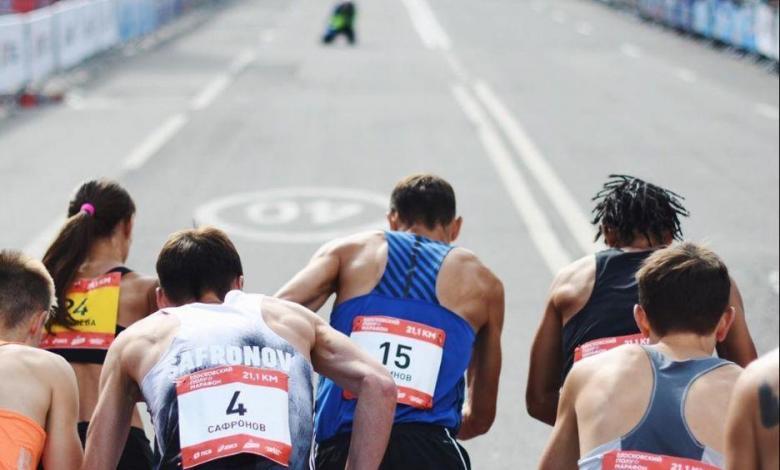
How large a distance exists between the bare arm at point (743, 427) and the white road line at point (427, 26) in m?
29.6

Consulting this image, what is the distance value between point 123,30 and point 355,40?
632 cm

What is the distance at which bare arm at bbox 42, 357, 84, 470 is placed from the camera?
13.1ft

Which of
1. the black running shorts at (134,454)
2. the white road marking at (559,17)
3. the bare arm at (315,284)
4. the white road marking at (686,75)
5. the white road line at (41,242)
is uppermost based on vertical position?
the bare arm at (315,284)

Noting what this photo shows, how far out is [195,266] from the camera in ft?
13.9

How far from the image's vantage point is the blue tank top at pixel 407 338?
4941 millimetres

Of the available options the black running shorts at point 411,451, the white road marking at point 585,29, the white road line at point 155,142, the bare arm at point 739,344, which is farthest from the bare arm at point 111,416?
the white road marking at point 585,29

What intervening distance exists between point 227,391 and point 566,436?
105cm

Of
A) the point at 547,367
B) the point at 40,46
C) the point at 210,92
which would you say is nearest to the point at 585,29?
the point at 210,92

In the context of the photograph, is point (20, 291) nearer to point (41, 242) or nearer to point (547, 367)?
point (547, 367)

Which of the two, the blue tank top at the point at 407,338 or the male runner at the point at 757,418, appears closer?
the male runner at the point at 757,418

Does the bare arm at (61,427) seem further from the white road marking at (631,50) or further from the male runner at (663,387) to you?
the white road marking at (631,50)

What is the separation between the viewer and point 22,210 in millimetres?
13297

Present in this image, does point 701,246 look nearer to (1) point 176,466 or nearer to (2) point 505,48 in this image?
(1) point 176,466

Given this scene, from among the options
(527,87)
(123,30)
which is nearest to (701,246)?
(527,87)
